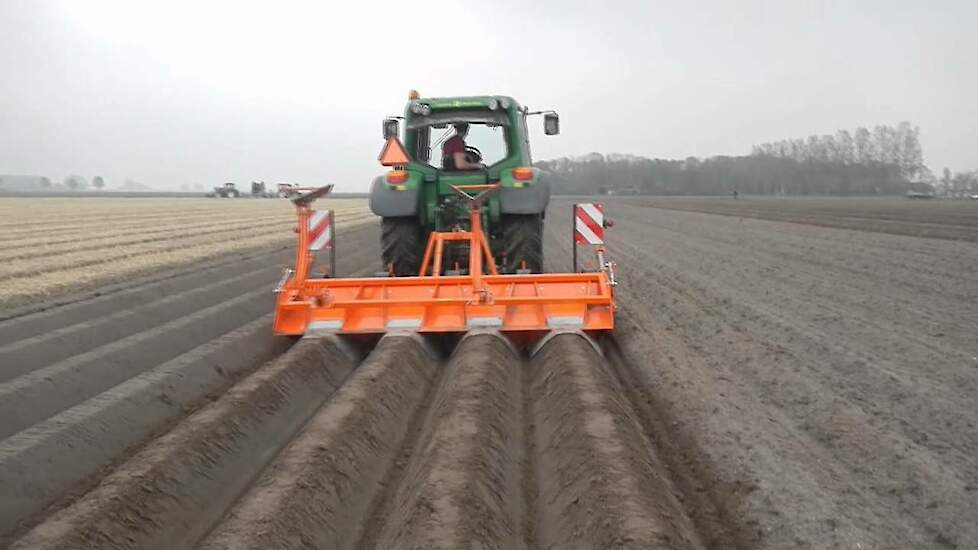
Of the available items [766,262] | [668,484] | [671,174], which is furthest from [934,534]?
[671,174]

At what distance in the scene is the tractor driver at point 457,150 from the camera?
856cm

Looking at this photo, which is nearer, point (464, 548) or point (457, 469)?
point (464, 548)

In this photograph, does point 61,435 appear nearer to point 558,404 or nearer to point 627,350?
point 558,404

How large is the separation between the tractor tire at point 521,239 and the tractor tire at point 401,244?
98 centimetres

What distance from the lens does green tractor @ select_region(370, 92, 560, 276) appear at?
8.06 meters

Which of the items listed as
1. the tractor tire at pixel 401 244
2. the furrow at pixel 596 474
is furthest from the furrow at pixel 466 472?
the tractor tire at pixel 401 244

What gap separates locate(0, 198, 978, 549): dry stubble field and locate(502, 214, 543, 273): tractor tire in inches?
46.1

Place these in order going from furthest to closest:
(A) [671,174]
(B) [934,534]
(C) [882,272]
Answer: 1. (A) [671,174]
2. (C) [882,272]
3. (B) [934,534]

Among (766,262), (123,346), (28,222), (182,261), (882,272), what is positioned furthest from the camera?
(28,222)

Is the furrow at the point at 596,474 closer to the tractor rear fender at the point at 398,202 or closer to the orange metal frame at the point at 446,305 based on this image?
the orange metal frame at the point at 446,305

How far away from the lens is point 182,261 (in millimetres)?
12438

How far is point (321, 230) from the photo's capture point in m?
8.05

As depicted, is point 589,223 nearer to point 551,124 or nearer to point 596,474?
point 551,124

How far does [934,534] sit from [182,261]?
453 inches
